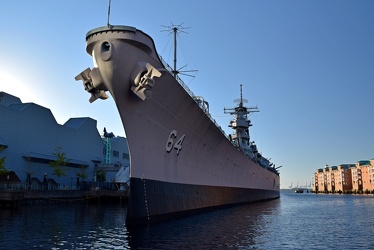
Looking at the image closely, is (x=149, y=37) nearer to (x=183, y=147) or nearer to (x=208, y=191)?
(x=183, y=147)

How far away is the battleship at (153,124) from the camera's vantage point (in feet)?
48.7

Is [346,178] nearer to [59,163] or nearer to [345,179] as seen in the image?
[345,179]

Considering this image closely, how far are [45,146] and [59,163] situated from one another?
323 centimetres

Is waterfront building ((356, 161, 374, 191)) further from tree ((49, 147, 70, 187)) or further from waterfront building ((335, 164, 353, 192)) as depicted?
tree ((49, 147, 70, 187))

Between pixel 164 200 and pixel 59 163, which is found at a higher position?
pixel 59 163

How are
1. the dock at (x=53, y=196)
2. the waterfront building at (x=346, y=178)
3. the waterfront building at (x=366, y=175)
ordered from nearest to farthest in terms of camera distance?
the dock at (x=53, y=196) < the waterfront building at (x=366, y=175) < the waterfront building at (x=346, y=178)

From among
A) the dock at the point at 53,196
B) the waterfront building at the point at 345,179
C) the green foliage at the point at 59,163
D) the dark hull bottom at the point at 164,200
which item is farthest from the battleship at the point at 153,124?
the waterfront building at the point at 345,179

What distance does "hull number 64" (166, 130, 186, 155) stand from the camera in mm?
Answer: 18562

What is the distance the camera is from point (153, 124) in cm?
1725

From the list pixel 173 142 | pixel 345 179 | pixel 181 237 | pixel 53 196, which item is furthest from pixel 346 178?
pixel 181 237

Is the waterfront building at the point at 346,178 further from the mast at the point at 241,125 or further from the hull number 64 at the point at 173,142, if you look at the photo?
the hull number 64 at the point at 173,142

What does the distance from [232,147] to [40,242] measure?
A: 803 inches

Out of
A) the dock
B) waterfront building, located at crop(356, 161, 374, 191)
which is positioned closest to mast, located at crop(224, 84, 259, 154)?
the dock

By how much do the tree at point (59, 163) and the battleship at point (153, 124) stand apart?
27204 millimetres
